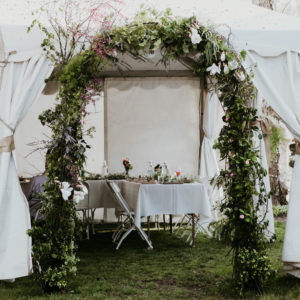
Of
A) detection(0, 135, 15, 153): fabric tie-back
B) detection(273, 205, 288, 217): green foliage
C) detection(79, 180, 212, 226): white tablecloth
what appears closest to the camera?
detection(0, 135, 15, 153): fabric tie-back

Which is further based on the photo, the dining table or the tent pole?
the tent pole

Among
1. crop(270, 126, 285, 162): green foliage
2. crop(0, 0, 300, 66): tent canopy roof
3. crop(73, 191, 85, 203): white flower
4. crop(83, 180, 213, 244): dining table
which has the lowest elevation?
crop(83, 180, 213, 244): dining table

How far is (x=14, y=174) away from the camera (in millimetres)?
4055

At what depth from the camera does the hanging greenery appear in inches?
Result: 140

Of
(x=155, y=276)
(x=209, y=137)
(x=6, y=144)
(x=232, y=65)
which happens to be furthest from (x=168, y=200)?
(x=209, y=137)

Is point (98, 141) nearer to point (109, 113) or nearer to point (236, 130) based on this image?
point (109, 113)

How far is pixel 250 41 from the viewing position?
164 inches

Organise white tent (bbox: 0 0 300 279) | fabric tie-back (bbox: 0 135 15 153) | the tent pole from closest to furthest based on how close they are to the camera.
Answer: white tent (bbox: 0 0 300 279), fabric tie-back (bbox: 0 135 15 153), the tent pole

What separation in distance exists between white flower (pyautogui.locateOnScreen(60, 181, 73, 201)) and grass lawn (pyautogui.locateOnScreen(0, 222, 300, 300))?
2.82 ft

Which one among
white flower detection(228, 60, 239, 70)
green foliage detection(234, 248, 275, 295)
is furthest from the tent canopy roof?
green foliage detection(234, 248, 275, 295)

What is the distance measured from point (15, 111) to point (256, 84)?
7.69 feet

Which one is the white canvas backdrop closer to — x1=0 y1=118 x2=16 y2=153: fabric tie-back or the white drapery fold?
the white drapery fold

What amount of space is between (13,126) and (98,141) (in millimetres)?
3964

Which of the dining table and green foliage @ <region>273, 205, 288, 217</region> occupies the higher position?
the dining table
